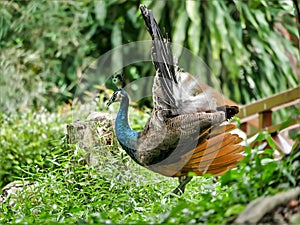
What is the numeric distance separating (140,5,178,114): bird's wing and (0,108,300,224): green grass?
430mm

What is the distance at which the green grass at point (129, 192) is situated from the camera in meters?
1.78

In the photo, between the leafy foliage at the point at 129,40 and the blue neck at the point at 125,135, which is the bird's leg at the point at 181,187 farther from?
the leafy foliage at the point at 129,40

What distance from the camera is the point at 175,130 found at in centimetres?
280

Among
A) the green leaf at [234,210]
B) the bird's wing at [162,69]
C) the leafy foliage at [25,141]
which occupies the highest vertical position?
the bird's wing at [162,69]

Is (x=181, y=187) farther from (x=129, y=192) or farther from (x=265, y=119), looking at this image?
(x=265, y=119)

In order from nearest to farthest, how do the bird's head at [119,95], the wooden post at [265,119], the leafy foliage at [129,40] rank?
the bird's head at [119,95]
the wooden post at [265,119]
the leafy foliage at [129,40]

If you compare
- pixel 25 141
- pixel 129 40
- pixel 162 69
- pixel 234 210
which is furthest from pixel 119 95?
pixel 129 40

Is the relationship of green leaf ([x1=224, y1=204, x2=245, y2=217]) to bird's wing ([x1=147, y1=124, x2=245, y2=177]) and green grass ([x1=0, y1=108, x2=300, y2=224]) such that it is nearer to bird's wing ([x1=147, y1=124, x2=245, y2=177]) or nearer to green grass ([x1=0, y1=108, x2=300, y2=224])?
green grass ([x1=0, y1=108, x2=300, y2=224])

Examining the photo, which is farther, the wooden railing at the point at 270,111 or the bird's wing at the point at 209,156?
the wooden railing at the point at 270,111

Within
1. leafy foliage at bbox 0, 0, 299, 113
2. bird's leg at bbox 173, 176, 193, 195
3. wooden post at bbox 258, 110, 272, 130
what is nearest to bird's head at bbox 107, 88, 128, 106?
bird's leg at bbox 173, 176, 193, 195

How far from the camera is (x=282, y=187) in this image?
1.73m

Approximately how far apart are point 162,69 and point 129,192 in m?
0.64

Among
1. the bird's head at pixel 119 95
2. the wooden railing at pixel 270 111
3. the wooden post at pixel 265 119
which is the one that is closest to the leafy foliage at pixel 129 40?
the wooden railing at pixel 270 111

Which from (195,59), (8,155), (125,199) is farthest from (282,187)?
(195,59)
